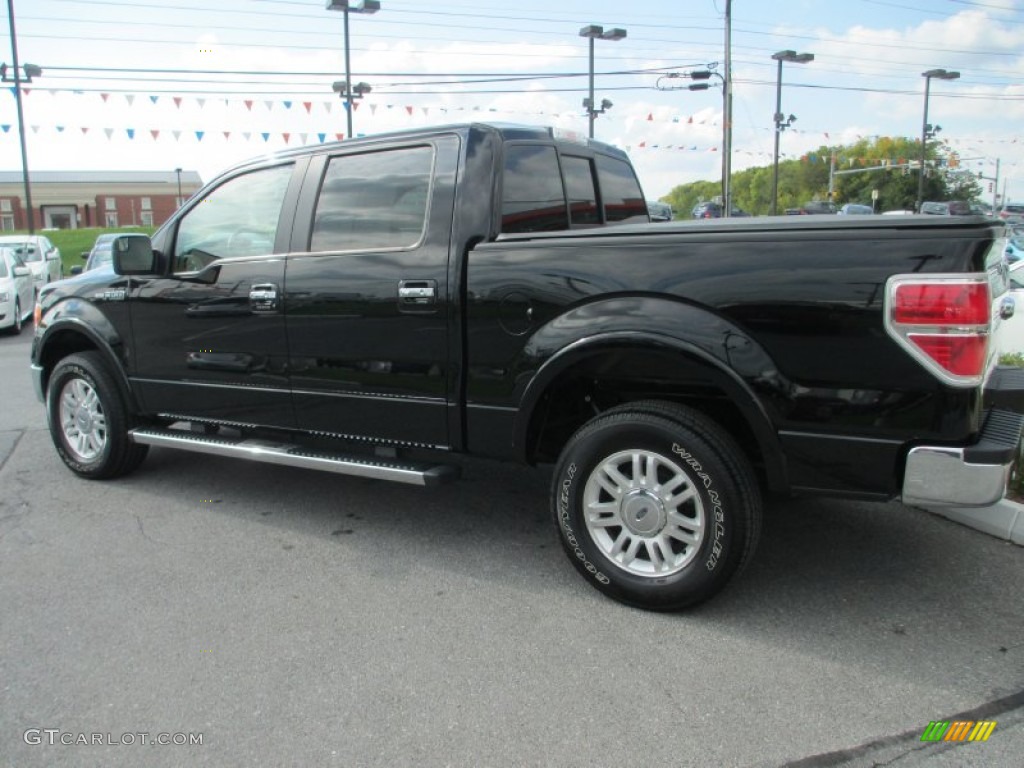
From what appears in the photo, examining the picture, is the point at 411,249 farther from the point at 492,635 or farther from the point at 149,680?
the point at 149,680

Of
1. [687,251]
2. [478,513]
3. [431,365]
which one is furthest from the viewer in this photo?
[478,513]

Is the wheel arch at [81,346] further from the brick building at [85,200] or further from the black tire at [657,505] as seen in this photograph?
the brick building at [85,200]

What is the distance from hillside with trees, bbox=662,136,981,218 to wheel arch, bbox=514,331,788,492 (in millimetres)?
59820

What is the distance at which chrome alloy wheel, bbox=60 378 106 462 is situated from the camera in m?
5.32

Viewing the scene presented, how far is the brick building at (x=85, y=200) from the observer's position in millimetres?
81625

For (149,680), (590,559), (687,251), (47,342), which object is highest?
(687,251)

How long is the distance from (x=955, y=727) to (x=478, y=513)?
265cm

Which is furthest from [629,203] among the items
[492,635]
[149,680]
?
[149,680]

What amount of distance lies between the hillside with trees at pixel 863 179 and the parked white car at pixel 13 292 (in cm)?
5374

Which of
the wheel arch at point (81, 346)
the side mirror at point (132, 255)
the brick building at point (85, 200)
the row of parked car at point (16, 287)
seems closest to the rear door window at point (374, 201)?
the side mirror at point (132, 255)

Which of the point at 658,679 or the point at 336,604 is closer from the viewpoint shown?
the point at 658,679

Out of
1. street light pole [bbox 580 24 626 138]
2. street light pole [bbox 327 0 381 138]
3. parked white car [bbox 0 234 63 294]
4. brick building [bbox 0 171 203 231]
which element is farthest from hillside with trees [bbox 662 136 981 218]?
brick building [bbox 0 171 203 231]

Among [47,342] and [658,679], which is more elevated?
[47,342]

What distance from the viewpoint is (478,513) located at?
4.71 metres
